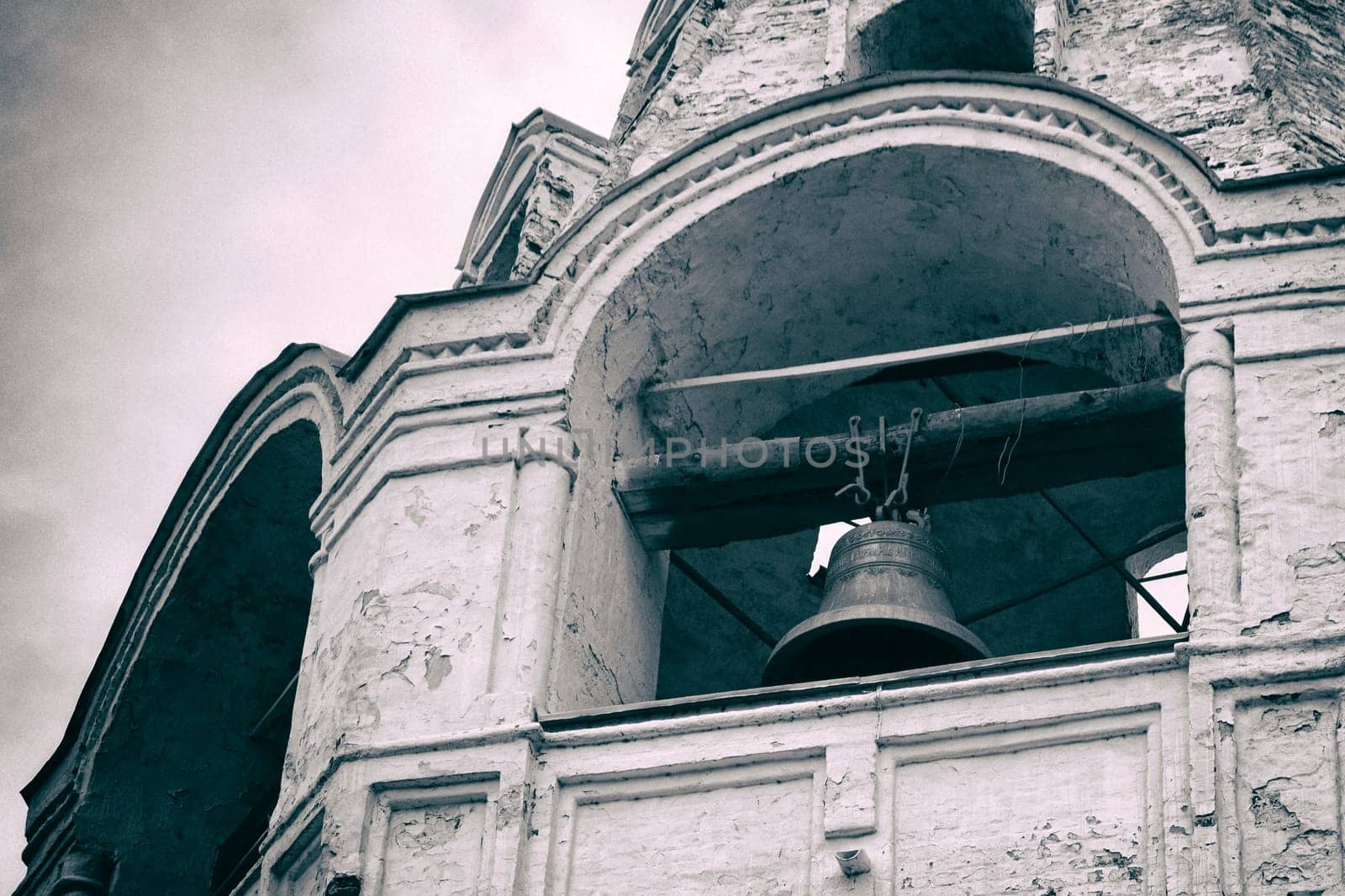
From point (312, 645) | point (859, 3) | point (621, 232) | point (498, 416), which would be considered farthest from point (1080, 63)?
point (312, 645)

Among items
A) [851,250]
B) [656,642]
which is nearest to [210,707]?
[656,642]

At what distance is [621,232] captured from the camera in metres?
10.9

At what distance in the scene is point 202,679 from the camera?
40.0 ft

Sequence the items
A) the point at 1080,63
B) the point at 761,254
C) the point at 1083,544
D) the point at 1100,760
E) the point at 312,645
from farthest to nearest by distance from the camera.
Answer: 1. the point at 1083,544
2. the point at 1080,63
3. the point at 761,254
4. the point at 312,645
5. the point at 1100,760

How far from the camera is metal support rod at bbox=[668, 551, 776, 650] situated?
446 inches

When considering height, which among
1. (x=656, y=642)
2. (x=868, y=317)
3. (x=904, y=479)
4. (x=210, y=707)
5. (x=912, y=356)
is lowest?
(x=656, y=642)

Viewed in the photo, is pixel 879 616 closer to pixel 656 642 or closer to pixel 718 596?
pixel 656 642

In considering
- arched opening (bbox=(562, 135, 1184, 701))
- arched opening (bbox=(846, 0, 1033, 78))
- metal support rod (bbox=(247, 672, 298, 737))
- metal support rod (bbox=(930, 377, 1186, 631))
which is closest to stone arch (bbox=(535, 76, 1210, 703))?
arched opening (bbox=(562, 135, 1184, 701))

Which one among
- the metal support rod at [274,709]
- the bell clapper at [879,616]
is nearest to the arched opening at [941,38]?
the bell clapper at [879,616]

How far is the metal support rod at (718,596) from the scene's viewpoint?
11320 mm

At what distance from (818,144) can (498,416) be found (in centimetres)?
156

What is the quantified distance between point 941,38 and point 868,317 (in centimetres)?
166

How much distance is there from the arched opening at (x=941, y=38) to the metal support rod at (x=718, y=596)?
2.25 m

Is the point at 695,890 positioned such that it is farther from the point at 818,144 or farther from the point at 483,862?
the point at 818,144
